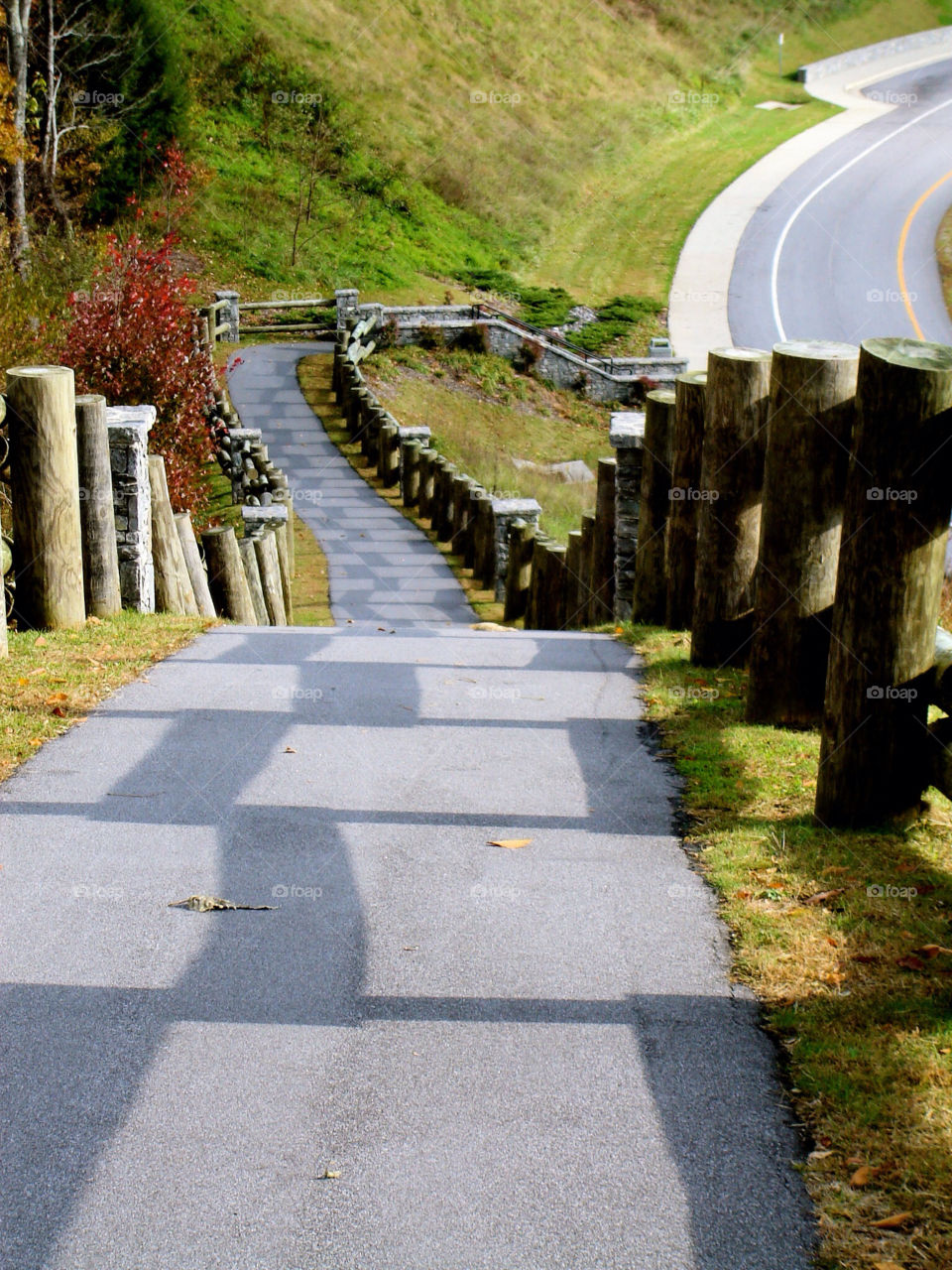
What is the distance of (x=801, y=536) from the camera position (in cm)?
610

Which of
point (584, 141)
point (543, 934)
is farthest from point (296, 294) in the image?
point (543, 934)

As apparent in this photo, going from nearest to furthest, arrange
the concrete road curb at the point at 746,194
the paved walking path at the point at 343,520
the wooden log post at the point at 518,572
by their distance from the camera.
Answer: the wooden log post at the point at 518,572
the paved walking path at the point at 343,520
the concrete road curb at the point at 746,194

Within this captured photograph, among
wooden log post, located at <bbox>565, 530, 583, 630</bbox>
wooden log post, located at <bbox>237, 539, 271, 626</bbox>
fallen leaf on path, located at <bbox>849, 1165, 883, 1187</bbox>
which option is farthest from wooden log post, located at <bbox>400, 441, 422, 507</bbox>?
fallen leaf on path, located at <bbox>849, 1165, 883, 1187</bbox>

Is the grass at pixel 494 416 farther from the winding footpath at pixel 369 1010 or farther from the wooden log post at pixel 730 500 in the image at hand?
the winding footpath at pixel 369 1010

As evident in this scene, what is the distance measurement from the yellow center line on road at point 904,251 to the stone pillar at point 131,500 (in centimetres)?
2678

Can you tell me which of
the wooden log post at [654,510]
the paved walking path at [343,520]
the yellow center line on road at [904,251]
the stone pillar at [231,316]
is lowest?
the paved walking path at [343,520]

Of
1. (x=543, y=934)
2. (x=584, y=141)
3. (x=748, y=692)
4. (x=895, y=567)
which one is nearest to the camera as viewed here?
(x=543, y=934)

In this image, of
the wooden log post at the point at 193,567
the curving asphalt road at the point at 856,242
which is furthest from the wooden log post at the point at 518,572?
the curving asphalt road at the point at 856,242

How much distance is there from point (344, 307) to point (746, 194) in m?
19.9

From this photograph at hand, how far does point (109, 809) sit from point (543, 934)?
204cm

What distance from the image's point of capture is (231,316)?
29219 mm

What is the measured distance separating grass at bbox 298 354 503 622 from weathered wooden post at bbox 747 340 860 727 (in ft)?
28.7

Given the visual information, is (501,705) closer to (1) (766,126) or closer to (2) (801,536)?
(2) (801,536)

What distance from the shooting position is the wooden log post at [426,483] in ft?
65.0
